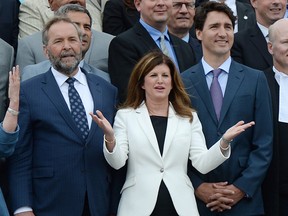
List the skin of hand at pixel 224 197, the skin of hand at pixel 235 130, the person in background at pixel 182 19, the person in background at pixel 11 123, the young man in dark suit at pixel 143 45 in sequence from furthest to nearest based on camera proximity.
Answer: the person in background at pixel 182 19 → the young man in dark suit at pixel 143 45 → the skin of hand at pixel 224 197 → the skin of hand at pixel 235 130 → the person in background at pixel 11 123

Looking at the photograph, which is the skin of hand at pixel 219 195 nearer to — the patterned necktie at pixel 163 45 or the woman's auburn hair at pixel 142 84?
the woman's auburn hair at pixel 142 84

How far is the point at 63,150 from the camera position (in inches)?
235

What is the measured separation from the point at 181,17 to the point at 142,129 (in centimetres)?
231

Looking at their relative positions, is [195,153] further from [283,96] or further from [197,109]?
[283,96]

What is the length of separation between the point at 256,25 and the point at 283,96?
1.24 meters

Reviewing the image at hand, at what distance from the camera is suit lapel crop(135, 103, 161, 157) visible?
A: 600 cm

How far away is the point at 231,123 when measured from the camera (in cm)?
631

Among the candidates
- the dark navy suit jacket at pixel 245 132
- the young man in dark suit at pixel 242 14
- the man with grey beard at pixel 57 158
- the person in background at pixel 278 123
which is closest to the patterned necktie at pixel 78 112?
the man with grey beard at pixel 57 158

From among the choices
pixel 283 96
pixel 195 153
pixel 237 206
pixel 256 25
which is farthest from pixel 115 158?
pixel 256 25

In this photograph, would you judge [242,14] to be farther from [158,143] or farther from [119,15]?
[158,143]

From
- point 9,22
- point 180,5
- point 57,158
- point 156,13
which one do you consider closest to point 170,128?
point 57,158

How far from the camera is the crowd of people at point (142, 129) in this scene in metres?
5.94

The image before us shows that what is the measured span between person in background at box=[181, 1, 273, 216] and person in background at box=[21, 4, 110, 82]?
86cm

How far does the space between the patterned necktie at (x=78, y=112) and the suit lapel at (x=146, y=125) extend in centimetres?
41
